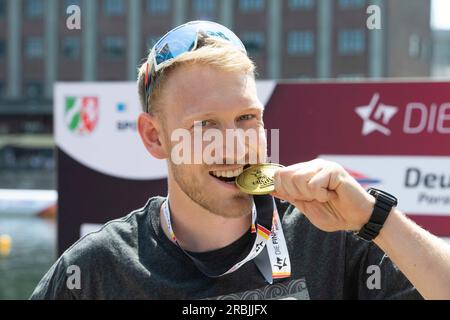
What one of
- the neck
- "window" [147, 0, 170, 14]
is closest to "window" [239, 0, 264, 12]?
"window" [147, 0, 170, 14]

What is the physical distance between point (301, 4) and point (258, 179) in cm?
4016

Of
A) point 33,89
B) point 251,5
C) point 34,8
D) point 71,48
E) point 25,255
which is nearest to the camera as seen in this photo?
point 25,255

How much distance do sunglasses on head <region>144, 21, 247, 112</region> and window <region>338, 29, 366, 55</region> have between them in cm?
3798

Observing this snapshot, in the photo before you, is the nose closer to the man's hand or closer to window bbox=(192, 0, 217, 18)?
the man's hand

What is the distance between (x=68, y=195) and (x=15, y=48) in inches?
1683

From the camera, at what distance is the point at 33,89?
146 ft

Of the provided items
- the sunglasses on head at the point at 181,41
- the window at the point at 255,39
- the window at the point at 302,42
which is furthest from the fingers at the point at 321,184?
the window at the point at 302,42

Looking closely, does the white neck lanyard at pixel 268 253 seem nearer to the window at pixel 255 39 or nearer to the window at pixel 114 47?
the window at pixel 255 39

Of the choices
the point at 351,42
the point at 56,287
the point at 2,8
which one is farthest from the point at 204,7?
the point at 56,287

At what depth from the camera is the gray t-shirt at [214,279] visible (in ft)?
5.50

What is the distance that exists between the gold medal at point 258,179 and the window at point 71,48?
43069 mm

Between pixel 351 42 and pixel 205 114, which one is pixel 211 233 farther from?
pixel 351 42

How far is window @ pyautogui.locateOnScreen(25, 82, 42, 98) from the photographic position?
4422 cm

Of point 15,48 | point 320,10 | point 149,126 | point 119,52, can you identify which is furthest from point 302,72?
point 149,126
